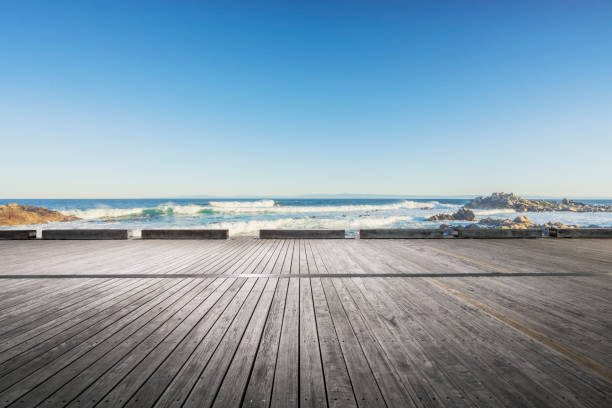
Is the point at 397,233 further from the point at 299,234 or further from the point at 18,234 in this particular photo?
the point at 18,234

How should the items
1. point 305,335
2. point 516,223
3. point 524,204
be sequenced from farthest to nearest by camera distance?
point 524,204, point 516,223, point 305,335

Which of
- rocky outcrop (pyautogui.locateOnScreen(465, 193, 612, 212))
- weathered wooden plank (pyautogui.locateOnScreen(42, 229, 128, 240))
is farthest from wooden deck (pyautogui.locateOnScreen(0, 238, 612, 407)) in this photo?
rocky outcrop (pyautogui.locateOnScreen(465, 193, 612, 212))

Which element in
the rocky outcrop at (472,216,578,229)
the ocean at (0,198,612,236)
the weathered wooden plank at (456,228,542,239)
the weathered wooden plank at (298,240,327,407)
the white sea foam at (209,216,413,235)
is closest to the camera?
the weathered wooden plank at (298,240,327,407)

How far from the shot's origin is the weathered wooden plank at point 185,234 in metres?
7.83

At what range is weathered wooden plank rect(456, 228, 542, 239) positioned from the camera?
25.4 ft

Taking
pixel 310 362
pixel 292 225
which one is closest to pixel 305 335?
pixel 310 362

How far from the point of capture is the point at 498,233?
25.6ft

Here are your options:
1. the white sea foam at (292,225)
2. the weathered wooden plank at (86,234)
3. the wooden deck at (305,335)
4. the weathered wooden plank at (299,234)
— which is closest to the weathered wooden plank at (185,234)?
the weathered wooden plank at (86,234)

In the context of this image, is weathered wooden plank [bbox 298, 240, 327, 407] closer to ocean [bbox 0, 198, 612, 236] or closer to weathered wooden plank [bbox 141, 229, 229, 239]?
weathered wooden plank [bbox 141, 229, 229, 239]

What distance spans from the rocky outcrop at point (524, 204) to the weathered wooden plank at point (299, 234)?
40.9m

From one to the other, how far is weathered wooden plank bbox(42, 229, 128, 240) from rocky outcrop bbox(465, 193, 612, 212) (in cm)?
4596

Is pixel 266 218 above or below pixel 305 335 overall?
below

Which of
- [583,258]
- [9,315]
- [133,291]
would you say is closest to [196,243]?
[133,291]

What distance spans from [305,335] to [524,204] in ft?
163
